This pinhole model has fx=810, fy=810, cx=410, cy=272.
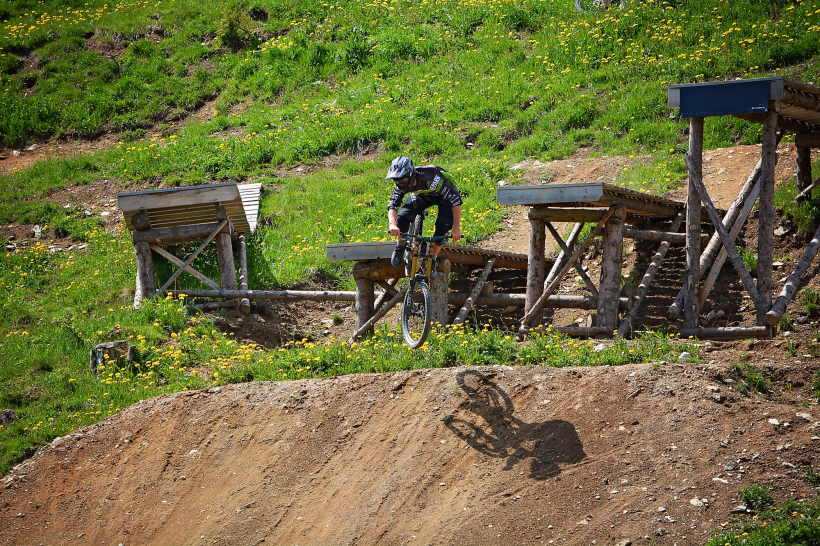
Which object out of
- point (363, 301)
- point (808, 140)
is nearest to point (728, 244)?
point (808, 140)

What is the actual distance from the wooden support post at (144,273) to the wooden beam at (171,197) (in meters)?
0.75

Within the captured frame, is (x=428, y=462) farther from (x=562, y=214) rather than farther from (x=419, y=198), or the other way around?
(x=562, y=214)

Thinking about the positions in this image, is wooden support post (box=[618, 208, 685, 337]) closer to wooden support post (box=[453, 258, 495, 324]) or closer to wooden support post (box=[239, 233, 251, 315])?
wooden support post (box=[453, 258, 495, 324])

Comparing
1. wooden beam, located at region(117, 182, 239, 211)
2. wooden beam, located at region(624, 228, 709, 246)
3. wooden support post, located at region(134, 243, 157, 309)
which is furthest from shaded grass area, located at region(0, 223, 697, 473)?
wooden beam, located at region(624, 228, 709, 246)

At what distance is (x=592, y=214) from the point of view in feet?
39.1

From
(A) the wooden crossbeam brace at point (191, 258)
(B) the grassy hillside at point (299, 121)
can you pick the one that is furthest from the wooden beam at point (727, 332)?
(A) the wooden crossbeam brace at point (191, 258)

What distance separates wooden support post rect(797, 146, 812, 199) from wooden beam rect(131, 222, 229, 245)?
10238mm

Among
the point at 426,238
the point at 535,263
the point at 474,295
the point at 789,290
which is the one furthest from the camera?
the point at 474,295

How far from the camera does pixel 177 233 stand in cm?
1474

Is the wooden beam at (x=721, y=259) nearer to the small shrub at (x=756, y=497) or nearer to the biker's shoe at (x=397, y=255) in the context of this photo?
the biker's shoe at (x=397, y=255)

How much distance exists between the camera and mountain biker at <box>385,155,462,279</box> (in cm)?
898

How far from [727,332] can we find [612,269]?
1770 mm

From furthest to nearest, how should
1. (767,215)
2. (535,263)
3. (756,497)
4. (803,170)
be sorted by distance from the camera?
(803,170)
(535,263)
(767,215)
(756,497)

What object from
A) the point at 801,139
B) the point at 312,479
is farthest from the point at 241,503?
the point at 801,139
